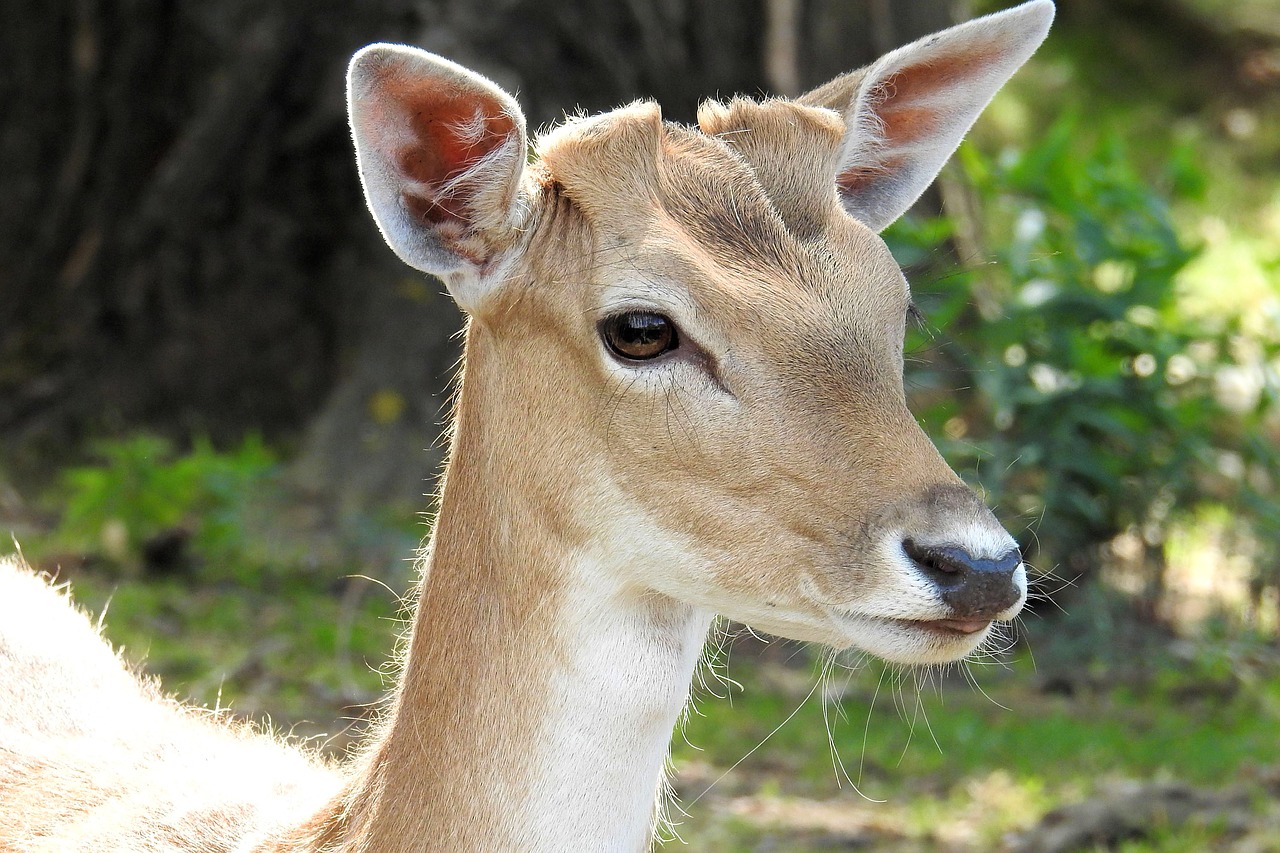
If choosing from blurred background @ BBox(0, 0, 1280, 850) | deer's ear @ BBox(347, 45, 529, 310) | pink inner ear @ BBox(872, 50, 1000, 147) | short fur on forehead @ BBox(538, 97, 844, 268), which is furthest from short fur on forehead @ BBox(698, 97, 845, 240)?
blurred background @ BBox(0, 0, 1280, 850)

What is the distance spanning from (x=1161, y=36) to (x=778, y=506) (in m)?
12.7

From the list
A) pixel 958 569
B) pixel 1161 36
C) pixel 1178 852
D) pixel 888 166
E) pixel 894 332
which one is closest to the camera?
pixel 958 569

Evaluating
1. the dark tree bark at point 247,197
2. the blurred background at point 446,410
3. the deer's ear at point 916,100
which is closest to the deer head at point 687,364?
the deer's ear at point 916,100

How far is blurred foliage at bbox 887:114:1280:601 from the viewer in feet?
22.2

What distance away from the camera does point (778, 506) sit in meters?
2.79

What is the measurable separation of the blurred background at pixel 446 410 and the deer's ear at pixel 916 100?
1766mm

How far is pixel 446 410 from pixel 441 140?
4.87 metres

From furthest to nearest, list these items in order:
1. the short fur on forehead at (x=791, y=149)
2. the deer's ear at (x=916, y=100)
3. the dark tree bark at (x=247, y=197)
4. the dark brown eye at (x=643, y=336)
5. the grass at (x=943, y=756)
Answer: the dark tree bark at (x=247, y=197) → the grass at (x=943, y=756) → the deer's ear at (x=916, y=100) → the short fur on forehead at (x=791, y=149) → the dark brown eye at (x=643, y=336)

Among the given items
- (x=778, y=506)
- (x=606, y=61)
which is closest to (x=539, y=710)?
(x=778, y=506)

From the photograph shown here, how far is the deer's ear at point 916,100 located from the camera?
355cm

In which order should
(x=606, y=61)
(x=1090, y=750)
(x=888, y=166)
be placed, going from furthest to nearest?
1. (x=606, y=61)
2. (x=1090, y=750)
3. (x=888, y=166)

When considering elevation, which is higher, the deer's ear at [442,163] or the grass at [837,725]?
the deer's ear at [442,163]

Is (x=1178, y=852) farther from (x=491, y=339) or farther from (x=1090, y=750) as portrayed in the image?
(x=491, y=339)

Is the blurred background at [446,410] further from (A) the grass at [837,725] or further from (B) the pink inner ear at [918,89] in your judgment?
(B) the pink inner ear at [918,89]
